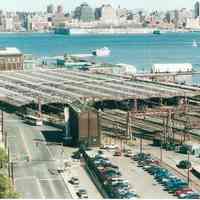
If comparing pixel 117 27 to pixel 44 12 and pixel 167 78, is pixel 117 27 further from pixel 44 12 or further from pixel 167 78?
pixel 167 78

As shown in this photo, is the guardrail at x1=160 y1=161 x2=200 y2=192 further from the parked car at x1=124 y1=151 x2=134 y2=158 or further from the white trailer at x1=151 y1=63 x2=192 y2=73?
the white trailer at x1=151 y1=63 x2=192 y2=73

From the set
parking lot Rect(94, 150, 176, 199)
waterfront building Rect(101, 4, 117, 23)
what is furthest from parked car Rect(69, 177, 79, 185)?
waterfront building Rect(101, 4, 117, 23)

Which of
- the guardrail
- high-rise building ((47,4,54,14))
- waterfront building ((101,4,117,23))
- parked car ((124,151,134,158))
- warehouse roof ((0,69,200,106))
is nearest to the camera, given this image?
the guardrail

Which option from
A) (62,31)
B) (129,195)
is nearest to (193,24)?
(62,31)

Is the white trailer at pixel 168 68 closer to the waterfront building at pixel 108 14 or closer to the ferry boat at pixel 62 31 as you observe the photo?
the ferry boat at pixel 62 31

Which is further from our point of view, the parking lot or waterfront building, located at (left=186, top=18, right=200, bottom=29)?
waterfront building, located at (left=186, top=18, right=200, bottom=29)

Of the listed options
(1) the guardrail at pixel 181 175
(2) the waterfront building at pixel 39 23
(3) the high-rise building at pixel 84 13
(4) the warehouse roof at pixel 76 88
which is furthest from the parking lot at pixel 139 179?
(3) the high-rise building at pixel 84 13

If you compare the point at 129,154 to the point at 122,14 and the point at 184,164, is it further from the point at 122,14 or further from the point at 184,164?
the point at 122,14
